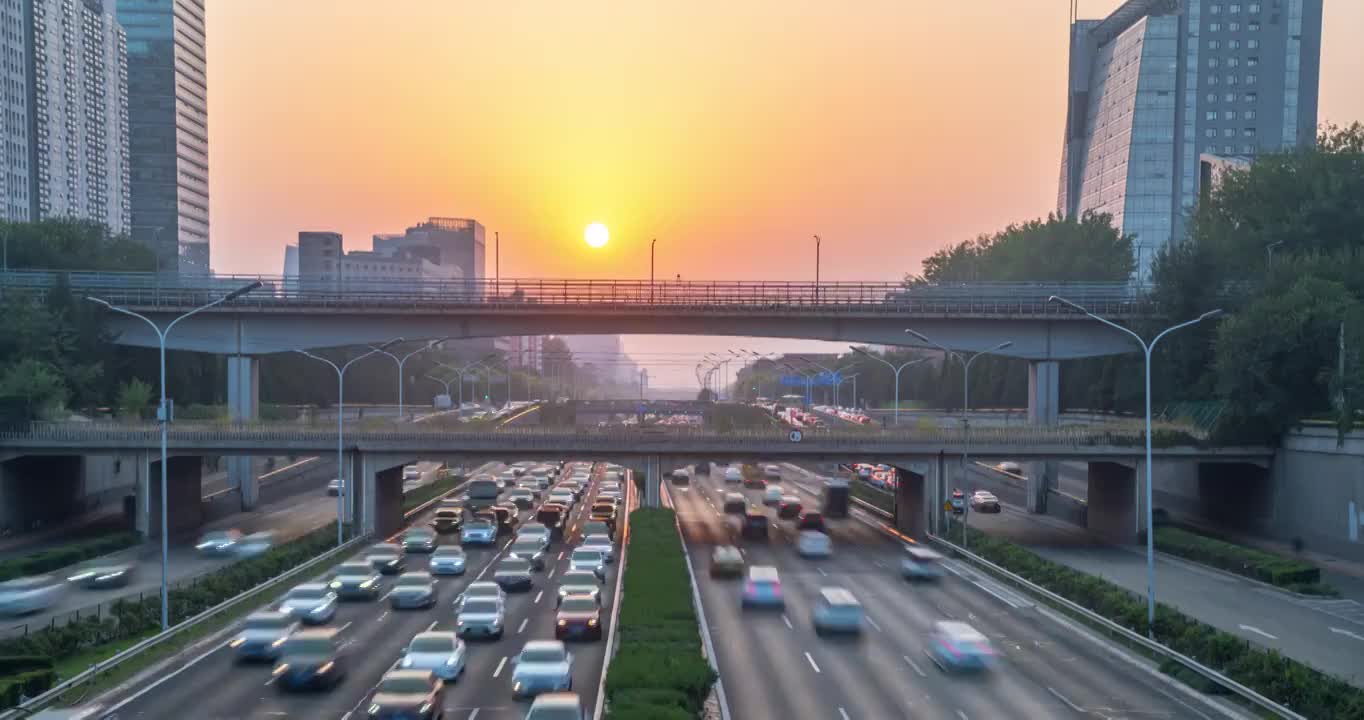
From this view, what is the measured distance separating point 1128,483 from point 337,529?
4515 cm

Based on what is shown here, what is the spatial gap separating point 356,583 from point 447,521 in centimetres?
2439

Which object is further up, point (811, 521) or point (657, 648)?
point (657, 648)

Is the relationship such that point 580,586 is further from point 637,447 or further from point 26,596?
point 637,447

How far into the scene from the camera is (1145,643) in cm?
3266

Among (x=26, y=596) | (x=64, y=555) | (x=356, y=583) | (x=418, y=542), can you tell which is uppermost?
(x=356, y=583)

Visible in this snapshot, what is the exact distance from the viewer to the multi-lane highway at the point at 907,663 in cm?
2703

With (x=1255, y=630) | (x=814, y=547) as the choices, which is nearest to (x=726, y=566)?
(x=814, y=547)

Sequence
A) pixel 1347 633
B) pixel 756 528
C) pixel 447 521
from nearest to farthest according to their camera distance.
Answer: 1. pixel 1347 633
2. pixel 756 528
3. pixel 447 521

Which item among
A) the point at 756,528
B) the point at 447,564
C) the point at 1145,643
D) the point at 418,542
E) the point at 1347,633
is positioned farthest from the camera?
the point at 756,528

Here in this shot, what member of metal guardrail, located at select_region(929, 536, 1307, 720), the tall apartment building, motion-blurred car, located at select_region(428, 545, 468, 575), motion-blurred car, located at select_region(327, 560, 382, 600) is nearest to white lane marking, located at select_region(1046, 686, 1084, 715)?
metal guardrail, located at select_region(929, 536, 1307, 720)

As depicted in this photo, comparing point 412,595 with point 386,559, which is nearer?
point 412,595

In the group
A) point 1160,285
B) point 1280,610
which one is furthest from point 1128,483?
point 1280,610

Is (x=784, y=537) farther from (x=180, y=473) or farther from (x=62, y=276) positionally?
(x=62, y=276)

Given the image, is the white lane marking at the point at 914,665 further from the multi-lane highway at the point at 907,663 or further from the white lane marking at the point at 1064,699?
the white lane marking at the point at 1064,699
